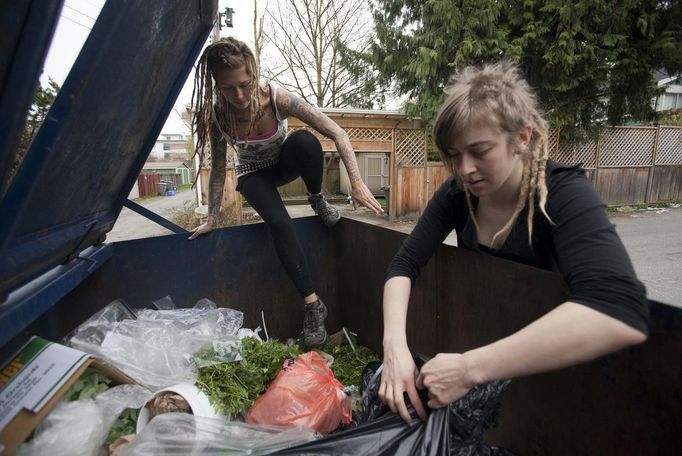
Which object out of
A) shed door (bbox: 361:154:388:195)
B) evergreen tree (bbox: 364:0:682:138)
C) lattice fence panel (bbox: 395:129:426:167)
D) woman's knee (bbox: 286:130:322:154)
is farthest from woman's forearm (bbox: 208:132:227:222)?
shed door (bbox: 361:154:388:195)

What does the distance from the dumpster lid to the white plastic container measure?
2.07ft

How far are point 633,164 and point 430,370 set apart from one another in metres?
13.2

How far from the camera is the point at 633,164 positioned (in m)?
11.1

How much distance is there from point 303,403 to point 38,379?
0.93 metres

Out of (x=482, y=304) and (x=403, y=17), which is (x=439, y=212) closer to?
(x=482, y=304)

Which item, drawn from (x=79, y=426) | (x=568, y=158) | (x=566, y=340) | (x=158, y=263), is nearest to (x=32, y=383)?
(x=79, y=426)

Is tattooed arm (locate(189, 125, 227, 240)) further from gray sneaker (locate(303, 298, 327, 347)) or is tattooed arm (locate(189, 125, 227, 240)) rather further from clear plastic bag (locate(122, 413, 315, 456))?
clear plastic bag (locate(122, 413, 315, 456))

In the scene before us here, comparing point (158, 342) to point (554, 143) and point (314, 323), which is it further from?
point (554, 143)

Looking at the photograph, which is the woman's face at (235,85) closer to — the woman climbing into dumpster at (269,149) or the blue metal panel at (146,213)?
the woman climbing into dumpster at (269,149)

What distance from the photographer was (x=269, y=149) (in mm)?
2412

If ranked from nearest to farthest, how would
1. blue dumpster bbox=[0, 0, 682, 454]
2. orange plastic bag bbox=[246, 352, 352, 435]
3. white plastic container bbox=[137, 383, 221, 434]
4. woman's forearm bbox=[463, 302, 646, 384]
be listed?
woman's forearm bbox=[463, 302, 646, 384], blue dumpster bbox=[0, 0, 682, 454], white plastic container bbox=[137, 383, 221, 434], orange plastic bag bbox=[246, 352, 352, 435]

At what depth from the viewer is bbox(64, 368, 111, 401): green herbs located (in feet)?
4.49

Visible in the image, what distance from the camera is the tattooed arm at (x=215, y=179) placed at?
2393 mm

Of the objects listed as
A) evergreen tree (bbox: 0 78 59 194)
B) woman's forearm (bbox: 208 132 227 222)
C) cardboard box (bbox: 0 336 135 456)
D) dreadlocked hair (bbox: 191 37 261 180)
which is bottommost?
cardboard box (bbox: 0 336 135 456)
